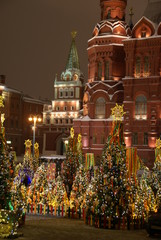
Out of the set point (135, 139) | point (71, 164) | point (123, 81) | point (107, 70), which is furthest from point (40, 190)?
point (107, 70)

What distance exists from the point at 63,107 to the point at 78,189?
156 ft

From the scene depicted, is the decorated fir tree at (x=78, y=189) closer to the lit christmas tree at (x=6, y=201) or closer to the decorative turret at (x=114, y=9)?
the lit christmas tree at (x=6, y=201)

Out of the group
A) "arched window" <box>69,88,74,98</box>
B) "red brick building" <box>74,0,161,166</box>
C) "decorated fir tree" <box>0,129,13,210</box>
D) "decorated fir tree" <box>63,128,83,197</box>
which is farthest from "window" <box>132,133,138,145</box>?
"decorated fir tree" <box>0,129,13,210</box>

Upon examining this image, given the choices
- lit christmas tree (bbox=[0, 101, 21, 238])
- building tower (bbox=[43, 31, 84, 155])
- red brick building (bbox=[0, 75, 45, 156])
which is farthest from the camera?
red brick building (bbox=[0, 75, 45, 156])

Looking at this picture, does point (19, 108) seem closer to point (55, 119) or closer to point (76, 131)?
point (55, 119)

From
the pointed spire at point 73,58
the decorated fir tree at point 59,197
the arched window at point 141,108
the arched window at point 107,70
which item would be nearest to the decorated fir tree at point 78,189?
the decorated fir tree at point 59,197

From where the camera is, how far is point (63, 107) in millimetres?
65000

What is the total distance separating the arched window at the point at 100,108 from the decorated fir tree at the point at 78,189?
1143 inches

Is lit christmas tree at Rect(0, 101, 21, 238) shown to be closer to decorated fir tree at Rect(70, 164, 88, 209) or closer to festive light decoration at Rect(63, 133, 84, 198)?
decorated fir tree at Rect(70, 164, 88, 209)

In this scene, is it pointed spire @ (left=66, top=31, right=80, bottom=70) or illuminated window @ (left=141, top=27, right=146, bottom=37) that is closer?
illuminated window @ (left=141, top=27, right=146, bottom=37)

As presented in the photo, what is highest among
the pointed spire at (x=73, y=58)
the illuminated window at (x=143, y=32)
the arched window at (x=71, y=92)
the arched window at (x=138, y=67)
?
the pointed spire at (x=73, y=58)

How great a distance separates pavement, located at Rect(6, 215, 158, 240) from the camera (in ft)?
40.1

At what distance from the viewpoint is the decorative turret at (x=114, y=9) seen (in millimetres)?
49378

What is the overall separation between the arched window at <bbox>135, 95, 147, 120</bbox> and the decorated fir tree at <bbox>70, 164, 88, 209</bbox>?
83.5ft
